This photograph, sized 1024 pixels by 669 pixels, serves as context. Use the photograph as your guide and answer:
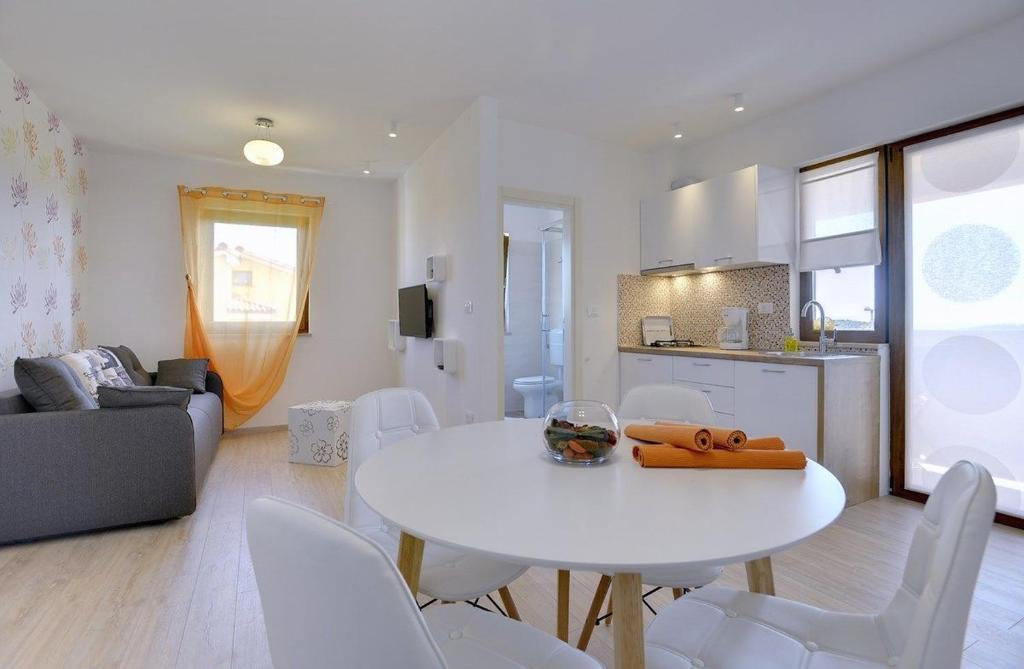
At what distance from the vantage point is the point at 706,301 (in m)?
4.36

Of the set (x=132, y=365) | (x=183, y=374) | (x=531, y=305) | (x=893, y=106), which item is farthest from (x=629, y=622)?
(x=531, y=305)

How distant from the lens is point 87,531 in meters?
2.68

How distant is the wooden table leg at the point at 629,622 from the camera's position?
2.98ft

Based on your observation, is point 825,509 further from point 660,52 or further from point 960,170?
point 960,170

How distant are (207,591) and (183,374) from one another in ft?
9.66

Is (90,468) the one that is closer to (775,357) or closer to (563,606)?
(563,606)

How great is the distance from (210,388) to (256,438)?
26.3 inches

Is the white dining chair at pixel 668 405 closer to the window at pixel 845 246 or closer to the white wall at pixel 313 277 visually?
the window at pixel 845 246

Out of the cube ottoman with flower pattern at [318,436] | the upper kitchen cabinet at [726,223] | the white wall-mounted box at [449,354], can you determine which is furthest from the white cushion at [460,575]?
the upper kitchen cabinet at [726,223]

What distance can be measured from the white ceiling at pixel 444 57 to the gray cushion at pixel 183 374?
1941mm

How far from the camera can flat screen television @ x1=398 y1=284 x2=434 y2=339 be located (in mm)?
4477

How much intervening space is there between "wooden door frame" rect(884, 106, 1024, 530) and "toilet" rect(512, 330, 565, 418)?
2781 mm

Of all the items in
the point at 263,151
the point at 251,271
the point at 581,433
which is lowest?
the point at 581,433

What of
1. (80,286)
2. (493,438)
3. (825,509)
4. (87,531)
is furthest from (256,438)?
(825,509)
